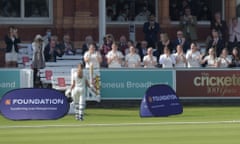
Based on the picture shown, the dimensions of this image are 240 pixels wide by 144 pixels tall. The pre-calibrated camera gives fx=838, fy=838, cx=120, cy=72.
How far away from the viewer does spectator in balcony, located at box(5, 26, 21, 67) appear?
3062 cm

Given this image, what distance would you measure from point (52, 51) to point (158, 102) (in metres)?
7.52

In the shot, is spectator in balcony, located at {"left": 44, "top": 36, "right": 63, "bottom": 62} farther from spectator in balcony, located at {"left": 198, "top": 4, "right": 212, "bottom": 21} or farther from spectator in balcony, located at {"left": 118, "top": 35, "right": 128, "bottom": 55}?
spectator in balcony, located at {"left": 198, "top": 4, "right": 212, "bottom": 21}

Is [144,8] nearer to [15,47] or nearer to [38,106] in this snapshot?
[15,47]

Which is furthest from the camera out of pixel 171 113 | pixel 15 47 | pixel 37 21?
pixel 37 21

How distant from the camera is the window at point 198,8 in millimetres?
35750

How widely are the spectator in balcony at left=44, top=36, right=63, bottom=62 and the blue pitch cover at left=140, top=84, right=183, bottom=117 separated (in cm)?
678

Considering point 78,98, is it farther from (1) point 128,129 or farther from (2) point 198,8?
(2) point 198,8

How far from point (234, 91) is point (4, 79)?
8130mm

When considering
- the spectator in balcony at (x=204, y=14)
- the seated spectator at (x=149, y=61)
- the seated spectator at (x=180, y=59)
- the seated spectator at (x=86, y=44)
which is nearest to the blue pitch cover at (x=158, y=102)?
the seated spectator at (x=149, y=61)

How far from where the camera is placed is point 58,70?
96.0 ft

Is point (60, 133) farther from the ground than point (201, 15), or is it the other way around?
point (201, 15)

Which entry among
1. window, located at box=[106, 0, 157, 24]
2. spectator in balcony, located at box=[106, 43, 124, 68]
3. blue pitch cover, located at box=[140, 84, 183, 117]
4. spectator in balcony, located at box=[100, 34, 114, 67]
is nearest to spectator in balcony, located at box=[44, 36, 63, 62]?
spectator in balcony, located at box=[100, 34, 114, 67]

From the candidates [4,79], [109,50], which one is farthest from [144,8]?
[4,79]

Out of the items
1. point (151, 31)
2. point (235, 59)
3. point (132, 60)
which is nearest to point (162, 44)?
point (151, 31)
